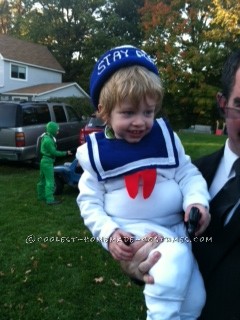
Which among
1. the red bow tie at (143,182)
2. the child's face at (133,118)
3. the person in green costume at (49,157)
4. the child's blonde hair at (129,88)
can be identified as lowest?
the person in green costume at (49,157)

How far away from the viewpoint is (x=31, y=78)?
38156mm

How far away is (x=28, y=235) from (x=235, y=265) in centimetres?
559

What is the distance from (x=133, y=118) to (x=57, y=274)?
3904 mm

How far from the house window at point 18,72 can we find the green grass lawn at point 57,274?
30.3 meters

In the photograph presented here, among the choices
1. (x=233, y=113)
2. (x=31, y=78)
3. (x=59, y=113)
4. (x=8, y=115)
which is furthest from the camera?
(x=31, y=78)

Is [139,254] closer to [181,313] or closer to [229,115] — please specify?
[181,313]

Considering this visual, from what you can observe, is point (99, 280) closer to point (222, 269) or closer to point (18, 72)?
point (222, 269)

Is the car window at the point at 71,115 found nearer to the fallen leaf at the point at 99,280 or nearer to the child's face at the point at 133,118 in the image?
the fallen leaf at the point at 99,280

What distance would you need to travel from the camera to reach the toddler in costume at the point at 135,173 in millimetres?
1931

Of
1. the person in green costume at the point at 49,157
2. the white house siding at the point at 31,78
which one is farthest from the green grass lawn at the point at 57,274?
the white house siding at the point at 31,78

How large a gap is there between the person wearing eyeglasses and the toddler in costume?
0.06 meters

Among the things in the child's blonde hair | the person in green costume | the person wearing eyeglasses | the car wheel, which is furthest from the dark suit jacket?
the car wheel

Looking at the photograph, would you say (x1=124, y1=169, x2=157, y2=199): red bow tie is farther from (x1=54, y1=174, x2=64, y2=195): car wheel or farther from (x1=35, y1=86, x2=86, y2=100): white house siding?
(x1=35, y1=86, x2=86, y2=100): white house siding

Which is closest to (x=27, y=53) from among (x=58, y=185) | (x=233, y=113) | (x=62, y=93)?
(x=62, y=93)
